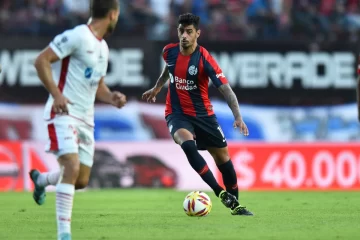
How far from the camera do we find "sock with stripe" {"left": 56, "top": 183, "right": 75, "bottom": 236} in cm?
670

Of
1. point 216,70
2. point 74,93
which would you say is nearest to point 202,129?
point 216,70

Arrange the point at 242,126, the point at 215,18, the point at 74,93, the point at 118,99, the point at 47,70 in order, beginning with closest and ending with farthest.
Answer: the point at 47,70 → the point at 74,93 → the point at 118,99 → the point at 242,126 → the point at 215,18

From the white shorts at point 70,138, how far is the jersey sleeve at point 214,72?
10.6 feet

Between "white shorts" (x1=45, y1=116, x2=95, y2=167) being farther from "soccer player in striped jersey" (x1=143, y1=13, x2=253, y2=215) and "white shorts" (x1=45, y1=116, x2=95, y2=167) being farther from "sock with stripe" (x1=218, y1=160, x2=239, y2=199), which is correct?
"sock with stripe" (x1=218, y1=160, x2=239, y2=199)

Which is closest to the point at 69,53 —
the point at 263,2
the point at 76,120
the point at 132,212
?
the point at 76,120

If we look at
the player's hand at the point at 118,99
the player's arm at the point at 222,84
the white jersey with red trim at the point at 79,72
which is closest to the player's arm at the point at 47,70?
the white jersey with red trim at the point at 79,72

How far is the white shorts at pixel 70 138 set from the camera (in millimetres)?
6969

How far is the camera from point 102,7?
23.7 feet

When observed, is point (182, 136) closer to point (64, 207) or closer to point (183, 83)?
point (183, 83)

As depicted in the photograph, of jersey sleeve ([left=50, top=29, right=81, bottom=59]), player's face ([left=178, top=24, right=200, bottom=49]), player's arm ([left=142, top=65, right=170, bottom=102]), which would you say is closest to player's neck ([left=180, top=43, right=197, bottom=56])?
player's face ([left=178, top=24, right=200, bottom=49])

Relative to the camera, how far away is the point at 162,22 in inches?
735

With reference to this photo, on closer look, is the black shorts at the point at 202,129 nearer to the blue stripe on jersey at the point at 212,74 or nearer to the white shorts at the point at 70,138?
the blue stripe on jersey at the point at 212,74

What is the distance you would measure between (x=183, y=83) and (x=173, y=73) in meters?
0.18

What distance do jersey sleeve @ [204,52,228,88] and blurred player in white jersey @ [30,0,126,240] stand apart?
2961 mm
